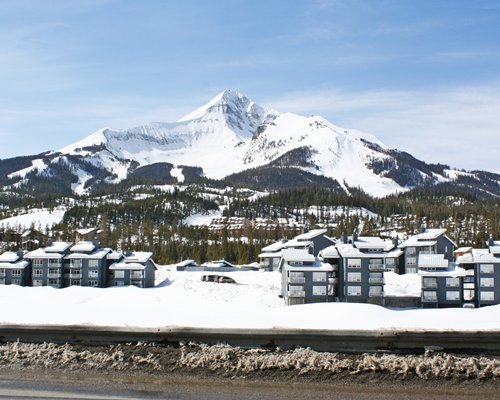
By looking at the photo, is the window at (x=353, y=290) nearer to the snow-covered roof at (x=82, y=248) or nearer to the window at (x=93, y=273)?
the window at (x=93, y=273)

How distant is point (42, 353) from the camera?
29094mm

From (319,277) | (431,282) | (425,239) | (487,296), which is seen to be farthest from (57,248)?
(487,296)

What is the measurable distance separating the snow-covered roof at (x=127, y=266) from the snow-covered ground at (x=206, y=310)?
3376 millimetres

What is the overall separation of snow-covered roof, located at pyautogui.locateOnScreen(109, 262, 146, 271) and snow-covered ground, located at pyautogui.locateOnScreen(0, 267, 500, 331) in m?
3.38

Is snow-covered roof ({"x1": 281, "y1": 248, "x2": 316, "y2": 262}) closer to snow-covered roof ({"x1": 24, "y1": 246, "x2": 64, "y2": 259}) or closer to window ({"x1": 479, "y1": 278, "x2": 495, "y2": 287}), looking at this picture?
window ({"x1": 479, "y1": 278, "x2": 495, "y2": 287})

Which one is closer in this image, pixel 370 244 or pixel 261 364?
pixel 261 364

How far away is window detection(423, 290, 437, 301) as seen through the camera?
6047 cm

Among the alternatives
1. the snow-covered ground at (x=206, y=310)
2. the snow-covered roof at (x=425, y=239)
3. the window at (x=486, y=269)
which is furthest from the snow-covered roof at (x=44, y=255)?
the window at (x=486, y=269)

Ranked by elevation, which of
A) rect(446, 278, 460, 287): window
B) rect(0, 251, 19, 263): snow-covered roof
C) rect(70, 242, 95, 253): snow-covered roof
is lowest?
rect(446, 278, 460, 287): window

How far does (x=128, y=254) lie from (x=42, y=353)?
157 feet

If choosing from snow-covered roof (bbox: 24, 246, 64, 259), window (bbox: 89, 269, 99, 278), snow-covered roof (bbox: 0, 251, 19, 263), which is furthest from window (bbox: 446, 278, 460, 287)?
snow-covered roof (bbox: 0, 251, 19, 263)

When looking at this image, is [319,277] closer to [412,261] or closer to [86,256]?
[412,261]

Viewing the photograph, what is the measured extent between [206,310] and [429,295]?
2521 centimetres

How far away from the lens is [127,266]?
7300 cm
